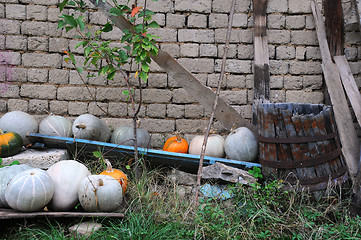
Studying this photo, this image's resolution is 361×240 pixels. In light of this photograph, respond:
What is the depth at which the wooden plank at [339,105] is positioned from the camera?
3646mm

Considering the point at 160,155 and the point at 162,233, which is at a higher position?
the point at 160,155

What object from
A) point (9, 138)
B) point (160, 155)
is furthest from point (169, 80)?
point (9, 138)

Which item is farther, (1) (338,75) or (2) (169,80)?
(2) (169,80)

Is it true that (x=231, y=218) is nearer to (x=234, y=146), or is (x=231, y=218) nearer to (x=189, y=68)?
(x=234, y=146)

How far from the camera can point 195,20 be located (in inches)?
183

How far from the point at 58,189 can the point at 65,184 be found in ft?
0.24

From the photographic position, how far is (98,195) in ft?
9.11

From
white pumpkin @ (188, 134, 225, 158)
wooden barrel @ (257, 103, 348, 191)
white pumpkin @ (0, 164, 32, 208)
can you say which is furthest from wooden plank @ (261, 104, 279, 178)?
white pumpkin @ (0, 164, 32, 208)

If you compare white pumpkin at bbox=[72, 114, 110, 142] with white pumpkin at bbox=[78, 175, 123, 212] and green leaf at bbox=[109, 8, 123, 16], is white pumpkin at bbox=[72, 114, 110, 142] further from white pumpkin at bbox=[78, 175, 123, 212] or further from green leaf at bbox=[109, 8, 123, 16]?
green leaf at bbox=[109, 8, 123, 16]

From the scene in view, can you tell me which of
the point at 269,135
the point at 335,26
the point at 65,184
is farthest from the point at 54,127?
the point at 335,26

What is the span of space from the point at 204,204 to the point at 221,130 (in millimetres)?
1907

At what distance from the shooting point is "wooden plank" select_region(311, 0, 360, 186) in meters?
3.65

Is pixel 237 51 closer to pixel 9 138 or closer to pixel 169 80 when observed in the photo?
pixel 169 80

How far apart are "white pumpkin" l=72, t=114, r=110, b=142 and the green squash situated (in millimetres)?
650
